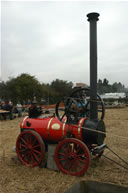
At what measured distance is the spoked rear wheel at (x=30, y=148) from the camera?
3.91 metres

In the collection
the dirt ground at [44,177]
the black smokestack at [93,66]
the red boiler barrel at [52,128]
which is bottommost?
the dirt ground at [44,177]

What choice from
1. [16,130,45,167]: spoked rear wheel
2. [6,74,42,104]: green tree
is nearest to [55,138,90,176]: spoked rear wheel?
[16,130,45,167]: spoked rear wheel

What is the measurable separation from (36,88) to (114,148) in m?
22.1

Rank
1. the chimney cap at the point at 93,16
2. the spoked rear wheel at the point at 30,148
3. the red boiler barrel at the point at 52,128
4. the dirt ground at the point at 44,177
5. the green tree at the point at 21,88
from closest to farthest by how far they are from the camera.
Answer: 1. the dirt ground at the point at 44,177
2. the red boiler barrel at the point at 52,128
3. the spoked rear wheel at the point at 30,148
4. the chimney cap at the point at 93,16
5. the green tree at the point at 21,88

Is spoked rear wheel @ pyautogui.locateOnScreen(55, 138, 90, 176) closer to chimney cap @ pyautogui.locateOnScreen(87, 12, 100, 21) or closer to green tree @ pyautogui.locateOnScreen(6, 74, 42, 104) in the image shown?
chimney cap @ pyautogui.locateOnScreen(87, 12, 100, 21)

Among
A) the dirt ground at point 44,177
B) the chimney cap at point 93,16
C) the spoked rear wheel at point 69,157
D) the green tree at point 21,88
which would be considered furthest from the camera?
the green tree at point 21,88

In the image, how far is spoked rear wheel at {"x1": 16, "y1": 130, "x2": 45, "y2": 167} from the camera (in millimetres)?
3913

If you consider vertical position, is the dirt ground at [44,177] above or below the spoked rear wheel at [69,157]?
below

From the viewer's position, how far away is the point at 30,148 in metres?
4.02

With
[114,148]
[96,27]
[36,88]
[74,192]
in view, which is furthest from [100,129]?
[36,88]

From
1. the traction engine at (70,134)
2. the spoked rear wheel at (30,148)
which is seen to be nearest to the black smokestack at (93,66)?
the traction engine at (70,134)

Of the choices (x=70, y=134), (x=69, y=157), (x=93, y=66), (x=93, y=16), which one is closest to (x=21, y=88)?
(x=93, y=66)

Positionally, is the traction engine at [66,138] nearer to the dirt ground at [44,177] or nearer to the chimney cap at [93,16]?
the dirt ground at [44,177]

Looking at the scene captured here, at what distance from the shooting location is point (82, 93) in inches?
172
